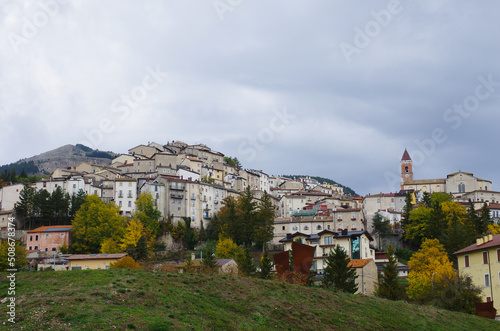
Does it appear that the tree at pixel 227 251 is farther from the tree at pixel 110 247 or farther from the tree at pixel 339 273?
the tree at pixel 339 273

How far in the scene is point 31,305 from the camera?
2269cm

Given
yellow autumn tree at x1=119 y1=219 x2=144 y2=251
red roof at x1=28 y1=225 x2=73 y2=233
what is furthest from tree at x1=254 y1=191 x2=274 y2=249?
red roof at x1=28 y1=225 x2=73 y2=233

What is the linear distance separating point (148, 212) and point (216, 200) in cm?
1966

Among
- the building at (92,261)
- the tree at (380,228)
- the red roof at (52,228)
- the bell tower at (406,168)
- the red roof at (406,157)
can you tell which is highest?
the red roof at (406,157)

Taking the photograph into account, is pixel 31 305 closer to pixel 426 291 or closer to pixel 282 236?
pixel 426 291

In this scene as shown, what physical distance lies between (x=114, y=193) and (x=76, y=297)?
3043 inches

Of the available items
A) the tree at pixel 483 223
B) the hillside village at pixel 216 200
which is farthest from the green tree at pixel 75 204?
the tree at pixel 483 223

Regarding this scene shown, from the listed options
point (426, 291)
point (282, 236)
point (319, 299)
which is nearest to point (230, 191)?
point (282, 236)

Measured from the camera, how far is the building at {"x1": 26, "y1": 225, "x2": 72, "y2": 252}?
3310 inches

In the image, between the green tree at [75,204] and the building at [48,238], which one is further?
the green tree at [75,204]

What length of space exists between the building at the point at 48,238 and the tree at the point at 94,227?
158cm

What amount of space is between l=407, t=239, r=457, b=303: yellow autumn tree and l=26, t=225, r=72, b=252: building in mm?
52441

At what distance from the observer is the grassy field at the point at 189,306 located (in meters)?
21.6

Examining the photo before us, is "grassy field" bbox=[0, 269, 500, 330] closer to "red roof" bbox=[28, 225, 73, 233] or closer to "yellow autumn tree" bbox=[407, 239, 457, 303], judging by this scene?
"yellow autumn tree" bbox=[407, 239, 457, 303]
